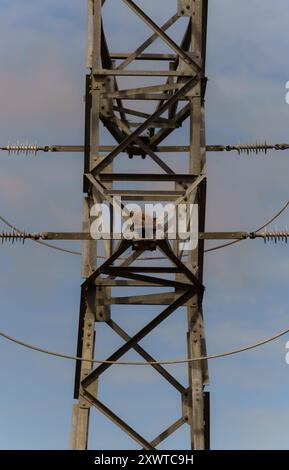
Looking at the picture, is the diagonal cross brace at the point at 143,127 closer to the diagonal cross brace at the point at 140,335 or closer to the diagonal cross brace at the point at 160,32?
the diagonal cross brace at the point at 160,32

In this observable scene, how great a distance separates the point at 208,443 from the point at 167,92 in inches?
225

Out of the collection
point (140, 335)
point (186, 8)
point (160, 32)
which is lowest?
point (140, 335)

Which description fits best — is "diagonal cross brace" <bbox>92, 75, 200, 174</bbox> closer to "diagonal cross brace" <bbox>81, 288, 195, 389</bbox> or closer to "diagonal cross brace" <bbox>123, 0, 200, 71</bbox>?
"diagonal cross brace" <bbox>123, 0, 200, 71</bbox>

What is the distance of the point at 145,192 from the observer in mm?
17781

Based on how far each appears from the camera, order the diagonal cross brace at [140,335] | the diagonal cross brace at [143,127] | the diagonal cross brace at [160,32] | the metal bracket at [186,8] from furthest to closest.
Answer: the metal bracket at [186,8] < the diagonal cross brace at [160,32] < the diagonal cross brace at [143,127] < the diagonal cross brace at [140,335]

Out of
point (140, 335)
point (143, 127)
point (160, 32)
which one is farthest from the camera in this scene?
point (160, 32)

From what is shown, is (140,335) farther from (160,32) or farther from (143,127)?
(160,32)

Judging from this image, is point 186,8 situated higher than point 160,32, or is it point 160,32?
point 186,8

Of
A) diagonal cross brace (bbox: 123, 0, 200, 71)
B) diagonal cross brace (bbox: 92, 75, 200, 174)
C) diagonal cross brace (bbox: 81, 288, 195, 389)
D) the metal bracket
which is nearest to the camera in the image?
diagonal cross brace (bbox: 81, 288, 195, 389)

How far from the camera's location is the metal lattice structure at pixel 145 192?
17.4 m

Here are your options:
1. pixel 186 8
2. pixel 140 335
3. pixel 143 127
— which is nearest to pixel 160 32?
pixel 186 8

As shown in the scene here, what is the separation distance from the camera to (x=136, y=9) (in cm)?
1861

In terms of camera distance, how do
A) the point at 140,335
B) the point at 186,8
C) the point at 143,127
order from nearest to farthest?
the point at 140,335, the point at 143,127, the point at 186,8

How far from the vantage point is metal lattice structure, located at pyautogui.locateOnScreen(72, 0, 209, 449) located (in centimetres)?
1739
